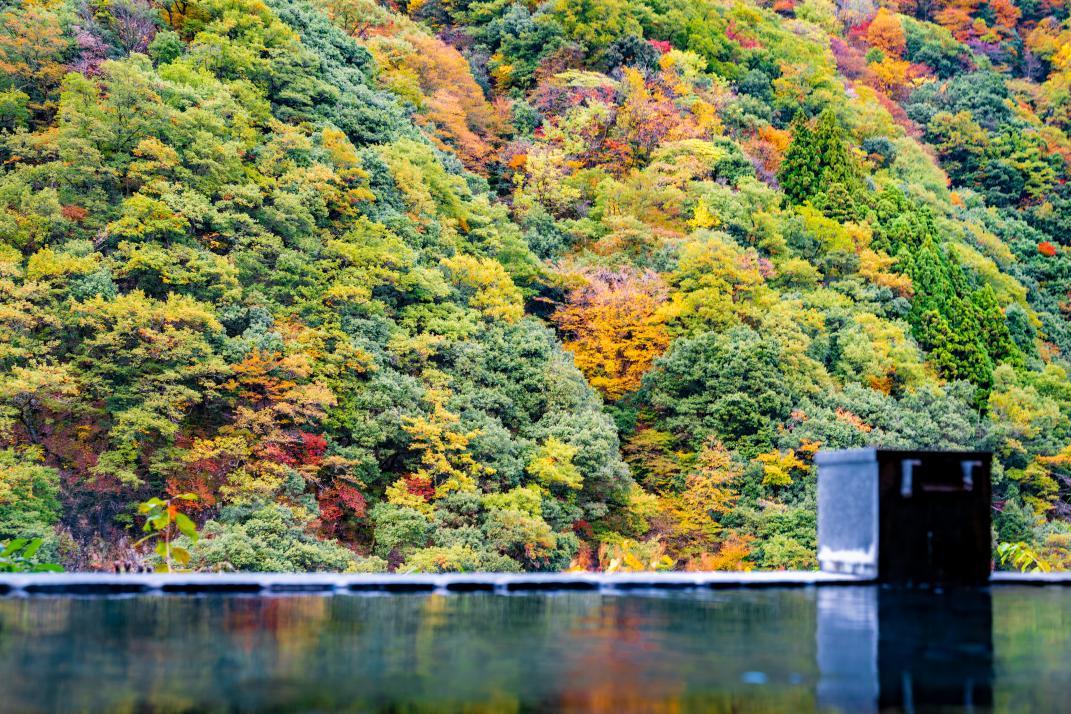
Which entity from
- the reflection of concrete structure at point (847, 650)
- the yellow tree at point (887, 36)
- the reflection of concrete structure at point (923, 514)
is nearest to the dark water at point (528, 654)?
the reflection of concrete structure at point (847, 650)

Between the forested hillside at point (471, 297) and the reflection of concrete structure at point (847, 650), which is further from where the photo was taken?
the forested hillside at point (471, 297)

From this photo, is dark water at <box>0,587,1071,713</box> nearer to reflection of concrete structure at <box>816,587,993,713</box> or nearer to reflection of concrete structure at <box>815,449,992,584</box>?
reflection of concrete structure at <box>816,587,993,713</box>

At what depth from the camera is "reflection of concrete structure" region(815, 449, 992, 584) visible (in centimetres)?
515

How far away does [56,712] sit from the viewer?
7.29ft

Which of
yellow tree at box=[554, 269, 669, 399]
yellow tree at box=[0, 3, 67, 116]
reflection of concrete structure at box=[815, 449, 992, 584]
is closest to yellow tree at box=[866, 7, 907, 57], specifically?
yellow tree at box=[554, 269, 669, 399]

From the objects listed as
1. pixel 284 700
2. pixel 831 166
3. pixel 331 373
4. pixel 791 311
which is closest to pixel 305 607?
pixel 284 700

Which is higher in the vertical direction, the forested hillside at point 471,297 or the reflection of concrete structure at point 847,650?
the forested hillside at point 471,297

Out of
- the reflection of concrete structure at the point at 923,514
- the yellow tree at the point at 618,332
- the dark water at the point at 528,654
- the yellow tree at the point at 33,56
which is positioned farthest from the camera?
the yellow tree at the point at 618,332

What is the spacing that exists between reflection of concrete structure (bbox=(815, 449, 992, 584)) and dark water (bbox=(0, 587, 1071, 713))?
54 centimetres

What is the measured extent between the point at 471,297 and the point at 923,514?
18.0m

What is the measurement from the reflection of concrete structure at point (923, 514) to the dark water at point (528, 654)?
54cm

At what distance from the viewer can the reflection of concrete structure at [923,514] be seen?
203 inches

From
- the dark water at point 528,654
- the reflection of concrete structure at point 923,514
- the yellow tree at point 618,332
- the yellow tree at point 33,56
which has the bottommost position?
the dark water at point 528,654

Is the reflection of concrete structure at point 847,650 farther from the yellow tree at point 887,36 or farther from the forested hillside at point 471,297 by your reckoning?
the yellow tree at point 887,36
